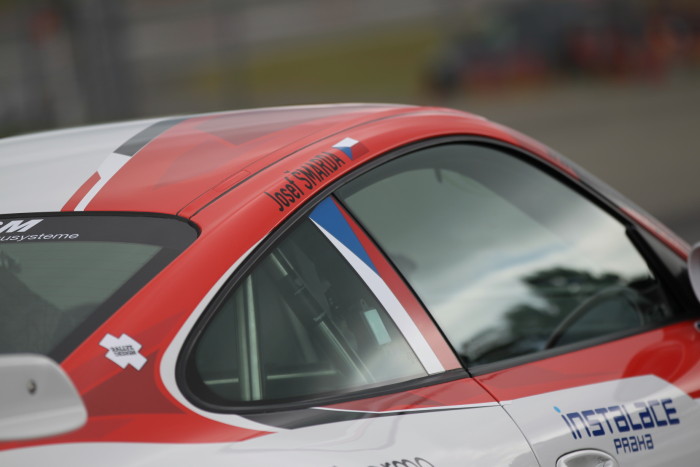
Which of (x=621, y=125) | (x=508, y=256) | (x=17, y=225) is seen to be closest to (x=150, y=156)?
(x=17, y=225)

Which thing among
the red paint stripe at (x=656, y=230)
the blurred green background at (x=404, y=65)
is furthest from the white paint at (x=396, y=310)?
the blurred green background at (x=404, y=65)

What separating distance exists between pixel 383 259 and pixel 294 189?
0.24 metres

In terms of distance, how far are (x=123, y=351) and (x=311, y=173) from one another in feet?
1.92

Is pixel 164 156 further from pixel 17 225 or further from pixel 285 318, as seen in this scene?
pixel 285 318

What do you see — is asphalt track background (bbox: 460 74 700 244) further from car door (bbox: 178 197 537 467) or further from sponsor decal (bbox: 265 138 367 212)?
car door (bbox: 178 197 537 467)

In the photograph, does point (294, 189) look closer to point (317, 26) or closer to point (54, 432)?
point (54, 432)

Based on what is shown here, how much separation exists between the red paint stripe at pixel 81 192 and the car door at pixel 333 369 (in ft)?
1.36

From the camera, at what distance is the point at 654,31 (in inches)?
537

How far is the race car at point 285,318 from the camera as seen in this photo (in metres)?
1.61

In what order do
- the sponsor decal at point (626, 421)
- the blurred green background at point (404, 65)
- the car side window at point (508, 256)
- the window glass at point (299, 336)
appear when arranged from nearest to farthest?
the window glass at point (299, 336) < the sponsor decal at point (626, 421) < the car side window at point (508, 256) < the blurred green background at point (404, 65)

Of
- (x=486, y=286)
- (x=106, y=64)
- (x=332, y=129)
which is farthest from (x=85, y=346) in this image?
(x=106, y=64)

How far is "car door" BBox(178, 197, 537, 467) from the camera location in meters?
1.70

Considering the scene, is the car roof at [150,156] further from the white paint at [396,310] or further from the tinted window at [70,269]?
the white paint at [396,310]

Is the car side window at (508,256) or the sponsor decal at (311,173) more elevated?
the sponsor decal at (311,173)
